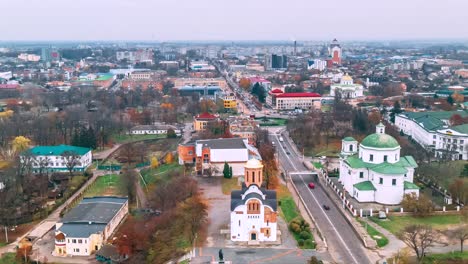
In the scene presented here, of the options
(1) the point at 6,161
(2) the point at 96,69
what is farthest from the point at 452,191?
(2) the point at 96,69

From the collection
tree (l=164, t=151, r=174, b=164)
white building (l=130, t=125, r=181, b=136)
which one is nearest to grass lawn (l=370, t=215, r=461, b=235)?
tree (l=164, t=151, r=174, b=164)

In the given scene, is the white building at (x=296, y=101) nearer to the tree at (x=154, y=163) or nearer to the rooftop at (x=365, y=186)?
the tree at (x=154, y=163)

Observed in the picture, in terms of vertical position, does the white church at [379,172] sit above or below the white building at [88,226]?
above

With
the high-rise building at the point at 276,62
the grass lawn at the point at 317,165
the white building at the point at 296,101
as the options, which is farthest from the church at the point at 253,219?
the high-rise building at the point at 276,62

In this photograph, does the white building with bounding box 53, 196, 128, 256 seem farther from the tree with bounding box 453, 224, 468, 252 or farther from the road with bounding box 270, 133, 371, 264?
the tree with bounding box 453, 224, 468, 252

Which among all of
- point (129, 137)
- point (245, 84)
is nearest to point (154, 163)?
point (129, 137)
